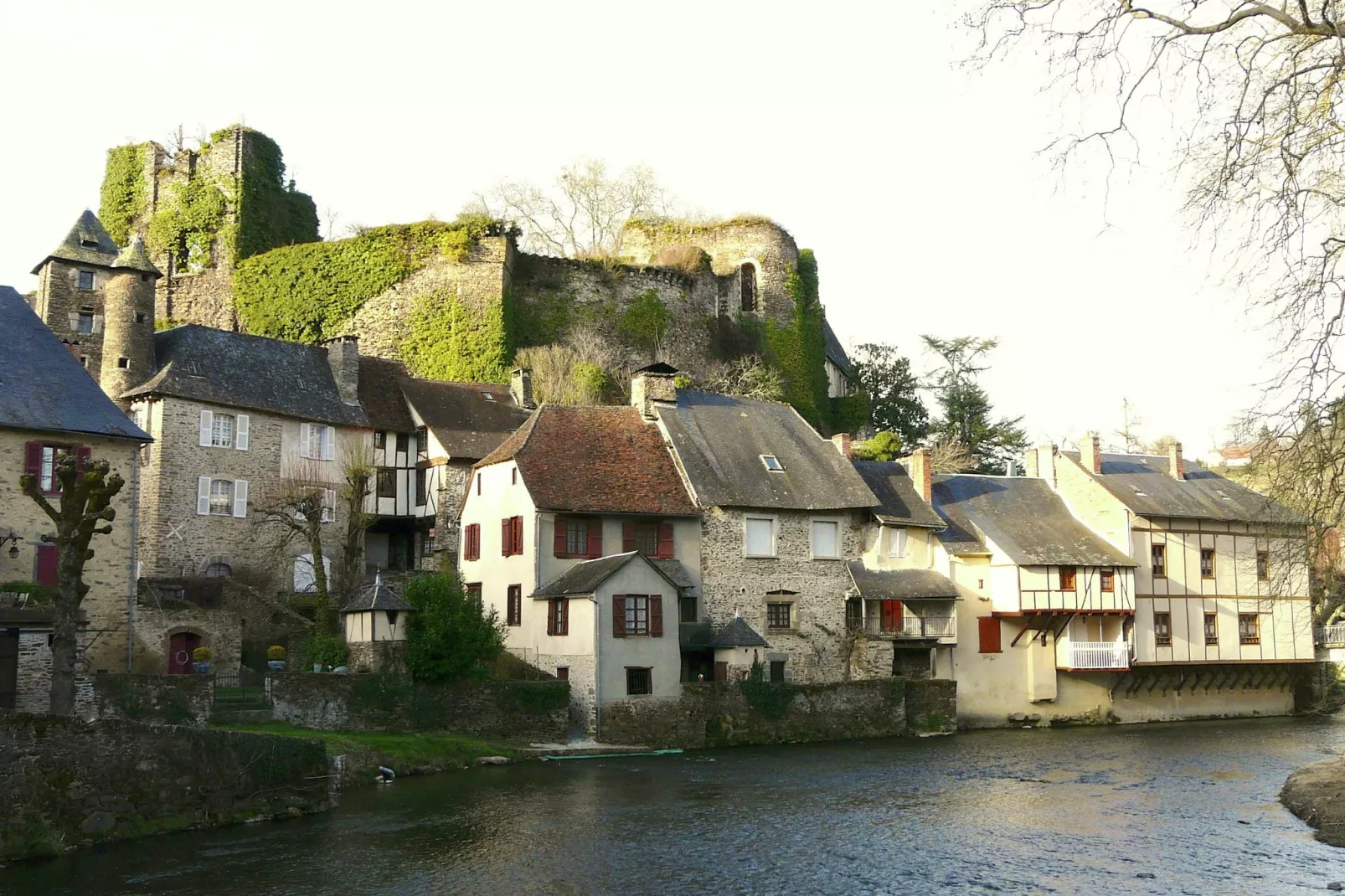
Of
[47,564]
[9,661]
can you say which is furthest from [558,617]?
[9,661]

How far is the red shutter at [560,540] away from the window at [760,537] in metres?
5.23

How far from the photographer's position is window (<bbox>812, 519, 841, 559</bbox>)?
36375mm

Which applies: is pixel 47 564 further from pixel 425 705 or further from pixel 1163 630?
pixel 1163 630

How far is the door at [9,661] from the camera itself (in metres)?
22.7

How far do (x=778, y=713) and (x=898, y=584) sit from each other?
6.43 m

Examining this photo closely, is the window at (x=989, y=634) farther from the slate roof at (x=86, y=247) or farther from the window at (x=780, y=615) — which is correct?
the slate roof at (x=86, y=247)

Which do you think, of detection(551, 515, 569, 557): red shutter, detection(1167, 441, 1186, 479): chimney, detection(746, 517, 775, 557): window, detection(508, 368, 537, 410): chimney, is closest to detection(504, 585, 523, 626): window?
detection(551, 515, 569, 557): red shutter

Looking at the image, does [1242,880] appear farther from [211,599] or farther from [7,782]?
[211,599]

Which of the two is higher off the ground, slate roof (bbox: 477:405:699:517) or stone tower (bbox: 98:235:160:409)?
stone tower (bbox: 98:235:160:409)

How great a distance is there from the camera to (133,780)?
19.0 metres

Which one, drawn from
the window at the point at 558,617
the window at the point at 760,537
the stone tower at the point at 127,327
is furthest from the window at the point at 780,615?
the stone tower at the point at 127,327

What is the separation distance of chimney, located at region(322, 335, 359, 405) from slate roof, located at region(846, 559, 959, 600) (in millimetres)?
16421

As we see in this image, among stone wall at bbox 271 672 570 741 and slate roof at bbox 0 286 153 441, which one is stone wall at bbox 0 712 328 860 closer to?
stone wall at bbox 271 672 570 741

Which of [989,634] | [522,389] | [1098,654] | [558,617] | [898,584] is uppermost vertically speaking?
[522,389]
